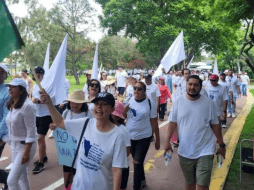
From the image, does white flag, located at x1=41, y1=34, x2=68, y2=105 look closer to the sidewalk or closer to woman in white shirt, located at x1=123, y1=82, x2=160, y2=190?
woman in white shirt, located at x1=123, y1=82, x2=160, y2=190

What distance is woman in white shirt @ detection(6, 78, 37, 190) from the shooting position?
3615mm

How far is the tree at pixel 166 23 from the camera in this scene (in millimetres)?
24266

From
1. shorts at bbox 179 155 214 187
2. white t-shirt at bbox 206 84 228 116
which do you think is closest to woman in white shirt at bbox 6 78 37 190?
shorts at bbox 179 155 214 187

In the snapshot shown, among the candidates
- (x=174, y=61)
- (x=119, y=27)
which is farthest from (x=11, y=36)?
(x=119, y=27)

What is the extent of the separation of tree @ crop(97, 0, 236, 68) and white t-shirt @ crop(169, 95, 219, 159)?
2038 cm

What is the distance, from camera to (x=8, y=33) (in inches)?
97.9

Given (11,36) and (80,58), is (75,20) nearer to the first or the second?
(80,58)

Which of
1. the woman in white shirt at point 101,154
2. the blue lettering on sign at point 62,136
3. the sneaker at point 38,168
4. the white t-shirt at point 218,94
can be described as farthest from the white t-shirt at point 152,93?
the woman in white shirt at point 101,154

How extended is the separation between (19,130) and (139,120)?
185 cm

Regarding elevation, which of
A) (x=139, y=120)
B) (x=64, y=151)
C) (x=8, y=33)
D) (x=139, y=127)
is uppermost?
(x=8, y=33)

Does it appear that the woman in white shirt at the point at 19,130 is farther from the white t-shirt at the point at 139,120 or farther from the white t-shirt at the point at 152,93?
the white t-shirt at the point at 152,93

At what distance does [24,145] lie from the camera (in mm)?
3703

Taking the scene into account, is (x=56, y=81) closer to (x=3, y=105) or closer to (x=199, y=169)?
(x=3, y=105)

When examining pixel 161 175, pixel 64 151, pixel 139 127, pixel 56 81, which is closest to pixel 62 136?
pixel 64 151
